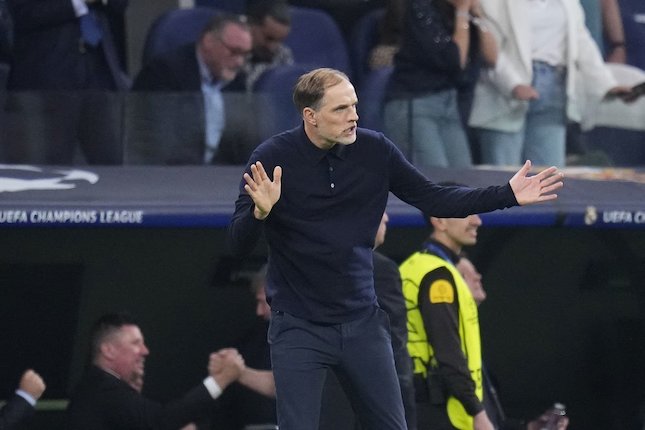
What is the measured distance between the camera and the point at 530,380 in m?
9.08

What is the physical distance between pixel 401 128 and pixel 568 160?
94 cm

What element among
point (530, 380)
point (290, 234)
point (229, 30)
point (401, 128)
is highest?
point (229, 30)

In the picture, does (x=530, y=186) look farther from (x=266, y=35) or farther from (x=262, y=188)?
(x=266, y=35)

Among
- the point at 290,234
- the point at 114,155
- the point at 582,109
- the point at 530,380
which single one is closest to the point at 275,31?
the point at 114,155

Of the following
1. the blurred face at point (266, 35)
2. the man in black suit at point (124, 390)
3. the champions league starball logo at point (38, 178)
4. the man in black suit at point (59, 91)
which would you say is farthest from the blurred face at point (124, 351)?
the blurred face at point (266, 35)

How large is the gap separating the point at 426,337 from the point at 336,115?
190 cm

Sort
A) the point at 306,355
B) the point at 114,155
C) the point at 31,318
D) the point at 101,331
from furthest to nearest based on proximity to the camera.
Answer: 1. the point at 31,318
2. the point at 114,155
3. the point at 101,331
4. the point at 306,355

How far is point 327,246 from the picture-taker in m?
5.27

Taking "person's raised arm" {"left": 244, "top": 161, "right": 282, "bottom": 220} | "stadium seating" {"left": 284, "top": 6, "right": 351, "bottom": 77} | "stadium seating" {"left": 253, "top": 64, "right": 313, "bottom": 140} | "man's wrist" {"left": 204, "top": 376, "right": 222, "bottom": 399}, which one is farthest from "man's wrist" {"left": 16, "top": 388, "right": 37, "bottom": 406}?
"person's raised arm" {"left": 244, "top": 161, "right": 282, "bottom": 220}

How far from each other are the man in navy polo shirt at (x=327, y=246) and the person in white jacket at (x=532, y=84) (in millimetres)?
2855

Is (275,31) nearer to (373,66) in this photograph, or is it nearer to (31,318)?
(373,66)

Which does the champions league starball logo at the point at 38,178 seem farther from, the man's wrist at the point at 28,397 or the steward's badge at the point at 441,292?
the steward's badge at the point at 441,292

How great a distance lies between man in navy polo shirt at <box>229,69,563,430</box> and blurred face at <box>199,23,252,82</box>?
105 inches

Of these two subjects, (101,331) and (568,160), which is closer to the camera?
(101,331)
